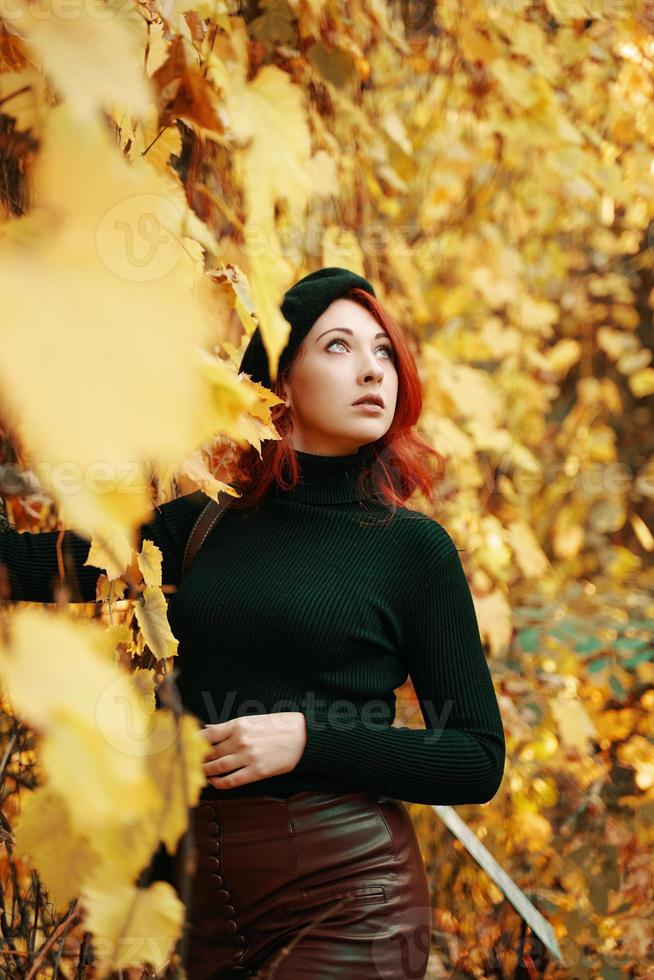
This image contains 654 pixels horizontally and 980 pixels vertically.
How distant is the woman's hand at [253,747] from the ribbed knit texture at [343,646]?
24 mm

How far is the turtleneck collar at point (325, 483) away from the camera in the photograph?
4.76ft

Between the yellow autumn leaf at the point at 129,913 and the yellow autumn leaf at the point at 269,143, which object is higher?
the yellow autumn leaf at the point at 269,143

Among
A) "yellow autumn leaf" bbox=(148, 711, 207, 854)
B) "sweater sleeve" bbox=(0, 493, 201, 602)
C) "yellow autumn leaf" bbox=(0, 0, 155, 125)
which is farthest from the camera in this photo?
"sweater sleeve" bbox=(0, 493, 201, 602)

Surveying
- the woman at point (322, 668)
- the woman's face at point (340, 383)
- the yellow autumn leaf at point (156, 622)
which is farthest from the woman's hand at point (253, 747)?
the woman's face at point (340, 383)

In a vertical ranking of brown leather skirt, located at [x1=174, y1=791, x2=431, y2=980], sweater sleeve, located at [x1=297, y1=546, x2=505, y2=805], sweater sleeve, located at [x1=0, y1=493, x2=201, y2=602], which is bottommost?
brown leather skirt, located at [x1=174, y1=791, x2=431, y2=980]

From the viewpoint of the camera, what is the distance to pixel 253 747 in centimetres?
116

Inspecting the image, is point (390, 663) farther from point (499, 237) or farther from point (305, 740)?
point (499, 237)

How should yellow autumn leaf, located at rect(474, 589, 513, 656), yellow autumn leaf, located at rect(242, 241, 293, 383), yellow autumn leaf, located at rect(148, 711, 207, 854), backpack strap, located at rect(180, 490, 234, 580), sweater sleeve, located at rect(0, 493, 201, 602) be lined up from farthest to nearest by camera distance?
yellow autumn leaf, located at rect(474, 589, 513, 656) → backpack strap, located at rect(180, 490, 234, 580) → sweater sleeve, located at rect(0, 493, 201, 602) → yellow autumn leaf, located at rect(242, 241, 293, 383) → yellow autumn leaf, located at rect(148, 711, 207, 854)

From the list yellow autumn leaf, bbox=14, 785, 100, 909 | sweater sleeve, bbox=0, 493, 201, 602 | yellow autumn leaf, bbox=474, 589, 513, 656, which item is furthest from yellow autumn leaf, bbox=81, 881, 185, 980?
yellow autumn leaf, bbox=474, 589, 513, 656

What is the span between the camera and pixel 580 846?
253cm

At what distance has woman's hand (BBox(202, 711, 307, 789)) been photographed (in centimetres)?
116

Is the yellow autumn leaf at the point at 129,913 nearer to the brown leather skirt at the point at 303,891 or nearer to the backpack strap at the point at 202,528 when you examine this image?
the brown leather skirt at the point at 303,891

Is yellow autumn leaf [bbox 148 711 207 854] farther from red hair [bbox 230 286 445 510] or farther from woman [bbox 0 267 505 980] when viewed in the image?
red hair [bbox 230 286 445 510]

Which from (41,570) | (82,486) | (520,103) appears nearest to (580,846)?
(41,570)
